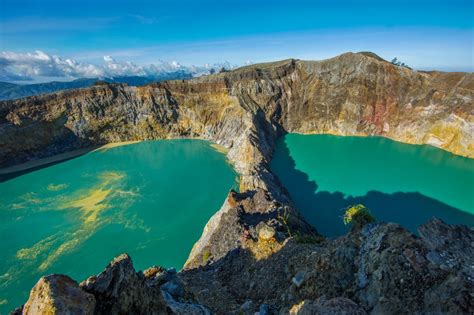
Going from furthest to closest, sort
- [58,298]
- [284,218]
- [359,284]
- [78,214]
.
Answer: [78,214]
[284,218]
[359,284]
[58,298]

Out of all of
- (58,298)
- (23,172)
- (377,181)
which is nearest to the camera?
(58,298)

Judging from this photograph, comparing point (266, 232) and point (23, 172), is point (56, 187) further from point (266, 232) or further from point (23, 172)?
point (266, 232)

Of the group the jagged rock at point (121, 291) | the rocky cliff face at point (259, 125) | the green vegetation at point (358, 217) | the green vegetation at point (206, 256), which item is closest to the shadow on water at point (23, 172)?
the rocky cliff face at point (259, 125)

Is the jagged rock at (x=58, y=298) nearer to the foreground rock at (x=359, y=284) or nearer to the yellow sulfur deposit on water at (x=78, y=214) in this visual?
the foreground rock at (x=359, y=284)

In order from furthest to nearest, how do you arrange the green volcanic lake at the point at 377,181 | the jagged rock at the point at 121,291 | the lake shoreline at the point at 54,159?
the lake shoreline at the point at 54,159 < the green volcanic lake at the point at 377,181 < the jagged rock at the point at 121,291

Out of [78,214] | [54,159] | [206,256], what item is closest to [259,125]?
[78,214]

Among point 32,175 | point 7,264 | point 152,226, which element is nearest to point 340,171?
point 152,226

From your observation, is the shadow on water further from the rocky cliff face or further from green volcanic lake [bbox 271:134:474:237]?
green volcanic lake [bbox 271:134:474:237]

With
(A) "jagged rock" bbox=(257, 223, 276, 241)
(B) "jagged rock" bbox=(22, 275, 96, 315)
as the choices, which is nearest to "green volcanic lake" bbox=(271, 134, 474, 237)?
(A) "jagged rock" bbox=(257, 223, 276, 241)
